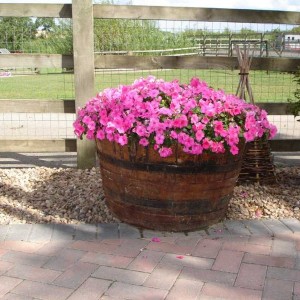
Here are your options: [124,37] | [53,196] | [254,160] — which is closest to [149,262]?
[53,196]

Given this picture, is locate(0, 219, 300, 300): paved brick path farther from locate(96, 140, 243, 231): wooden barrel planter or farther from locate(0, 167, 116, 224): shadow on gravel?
locate(0, 167, 116, 224): shadow on gravel

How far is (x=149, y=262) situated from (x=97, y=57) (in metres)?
2.51

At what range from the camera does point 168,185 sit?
10.4 feet

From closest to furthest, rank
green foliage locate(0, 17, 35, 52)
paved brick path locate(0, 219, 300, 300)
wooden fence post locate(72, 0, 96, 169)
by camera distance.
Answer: paved brick path locate(0, 219, 300, 300), wooden fence post locate(72, 0, 96, 169), green foliage locate(0, 17, 35, 52)

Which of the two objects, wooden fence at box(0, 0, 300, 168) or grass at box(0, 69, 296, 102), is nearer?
wooden fence at box(0, 0, 300, 168)

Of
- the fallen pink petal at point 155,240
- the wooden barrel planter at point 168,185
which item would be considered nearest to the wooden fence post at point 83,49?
the wooden barrel planter at point 168,185

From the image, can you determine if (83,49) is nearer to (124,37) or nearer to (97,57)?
(97,57)

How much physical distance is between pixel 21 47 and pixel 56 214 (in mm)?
6159

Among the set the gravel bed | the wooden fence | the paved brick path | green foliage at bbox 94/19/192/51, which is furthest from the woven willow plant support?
green foliage at bbox 94/19/192/51

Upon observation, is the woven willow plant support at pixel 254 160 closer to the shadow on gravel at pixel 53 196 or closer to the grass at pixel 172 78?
the shadow on gravel at pixel 53 196

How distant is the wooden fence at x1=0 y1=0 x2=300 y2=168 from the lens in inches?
179

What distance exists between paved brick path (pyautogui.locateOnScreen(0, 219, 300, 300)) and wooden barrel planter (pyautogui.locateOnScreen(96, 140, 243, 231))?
11 cm

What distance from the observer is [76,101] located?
184 inches

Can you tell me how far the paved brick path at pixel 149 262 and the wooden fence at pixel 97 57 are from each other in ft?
5.55
